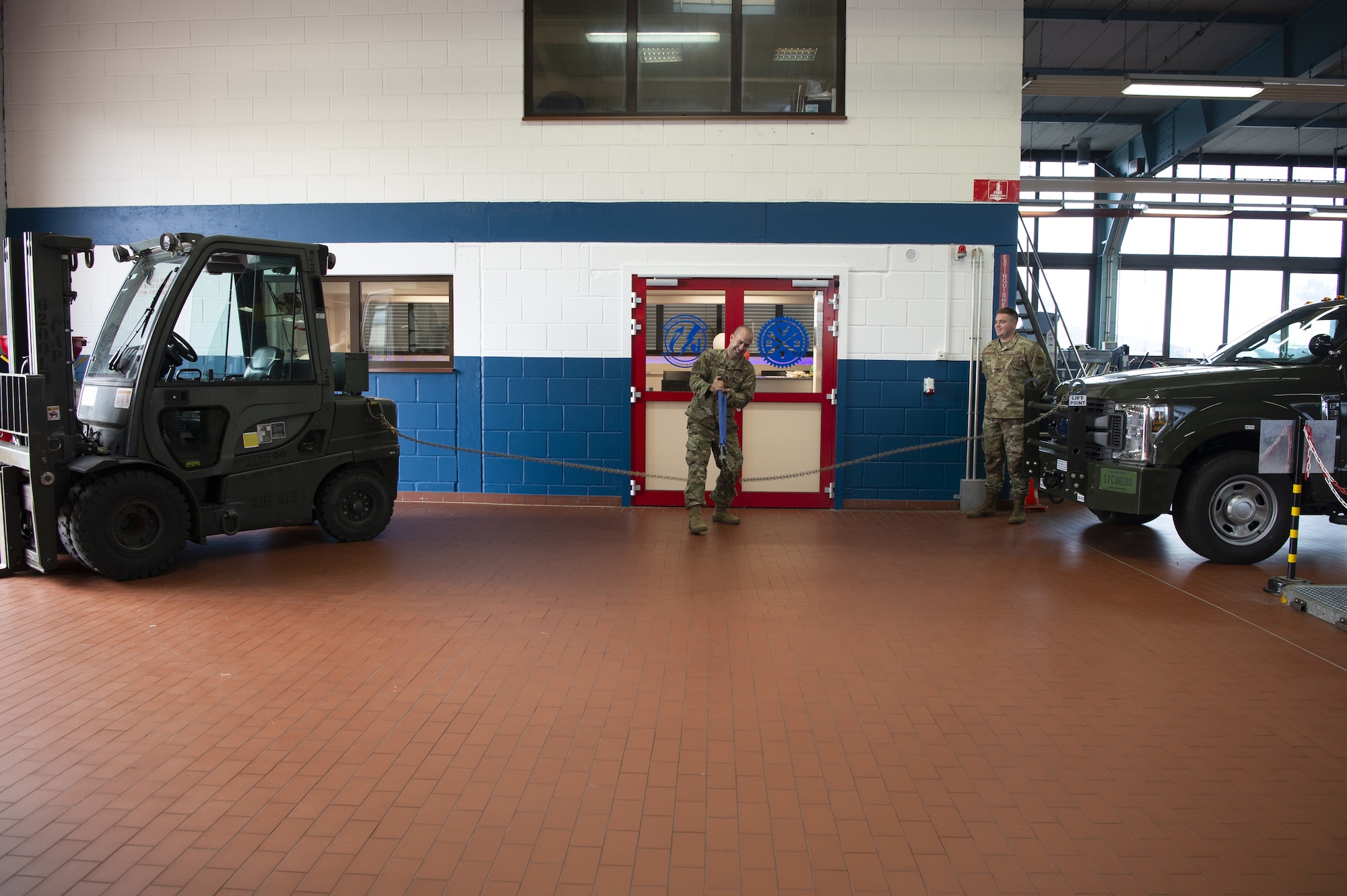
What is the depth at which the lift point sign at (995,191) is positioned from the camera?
356 inches

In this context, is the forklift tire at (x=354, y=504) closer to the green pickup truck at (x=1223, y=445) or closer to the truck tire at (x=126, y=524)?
the truck tire at (x=126, y=524)

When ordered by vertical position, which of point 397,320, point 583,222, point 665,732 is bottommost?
point 665,732

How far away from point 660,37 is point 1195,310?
18.1 meters

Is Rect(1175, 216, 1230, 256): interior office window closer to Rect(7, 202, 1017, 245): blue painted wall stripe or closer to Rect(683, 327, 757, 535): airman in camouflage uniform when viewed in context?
Rect(7, 202, 1017, 245): blue painted wall stripe

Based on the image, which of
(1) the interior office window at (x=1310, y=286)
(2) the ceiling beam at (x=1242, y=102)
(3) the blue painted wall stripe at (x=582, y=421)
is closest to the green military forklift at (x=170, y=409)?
(3) the blue painted wall stripe at (x=582, y=421)

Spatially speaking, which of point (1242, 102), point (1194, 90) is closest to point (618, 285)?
point (1194, 90)

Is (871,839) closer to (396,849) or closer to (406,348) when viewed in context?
(396,849)

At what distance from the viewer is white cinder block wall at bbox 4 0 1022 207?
903 cm

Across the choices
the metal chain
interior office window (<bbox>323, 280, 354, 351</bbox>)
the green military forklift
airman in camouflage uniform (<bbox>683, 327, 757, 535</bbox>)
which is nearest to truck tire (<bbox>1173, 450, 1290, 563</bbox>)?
the metal chain

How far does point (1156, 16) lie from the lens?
13.3 metres

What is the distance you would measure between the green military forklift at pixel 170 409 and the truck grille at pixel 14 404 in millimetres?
15

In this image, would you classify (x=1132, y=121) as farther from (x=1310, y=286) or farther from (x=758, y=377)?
(x=758, y=377)

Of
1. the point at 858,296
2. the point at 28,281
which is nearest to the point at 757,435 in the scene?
the point at 858,296

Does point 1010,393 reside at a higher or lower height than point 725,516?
higher
